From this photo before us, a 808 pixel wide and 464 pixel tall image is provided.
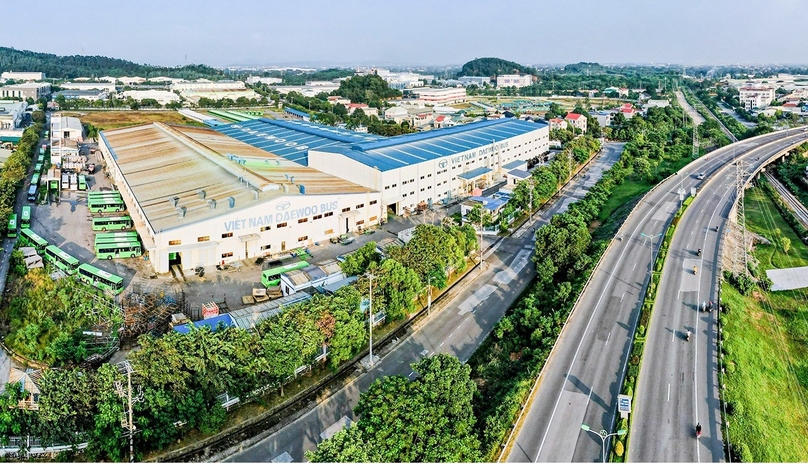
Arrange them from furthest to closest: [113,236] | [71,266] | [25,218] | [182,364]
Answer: [25,218] → [113,236] → [71,266] → [182,364]

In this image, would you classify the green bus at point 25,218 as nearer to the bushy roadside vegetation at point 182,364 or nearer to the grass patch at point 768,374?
the bushy roadside vegetation at point 182,364

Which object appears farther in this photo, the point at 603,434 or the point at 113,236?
the point at 113,236

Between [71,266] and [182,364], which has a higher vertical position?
[182,364]

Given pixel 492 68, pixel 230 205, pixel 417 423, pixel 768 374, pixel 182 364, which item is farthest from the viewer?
pixel 492 68

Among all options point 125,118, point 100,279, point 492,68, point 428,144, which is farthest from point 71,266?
point 492,68

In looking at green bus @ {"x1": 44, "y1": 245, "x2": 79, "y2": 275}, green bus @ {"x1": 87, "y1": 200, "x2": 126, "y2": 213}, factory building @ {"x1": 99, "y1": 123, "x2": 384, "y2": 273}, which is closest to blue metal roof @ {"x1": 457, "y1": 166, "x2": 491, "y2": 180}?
factory building @ {"x1": 99, "y1": 123, "x2": 384, "y2": 273}

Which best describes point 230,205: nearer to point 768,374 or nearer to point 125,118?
point 768,374

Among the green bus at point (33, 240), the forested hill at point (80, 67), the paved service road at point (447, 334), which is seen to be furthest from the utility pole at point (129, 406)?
the forested hill at point (80, 67)
